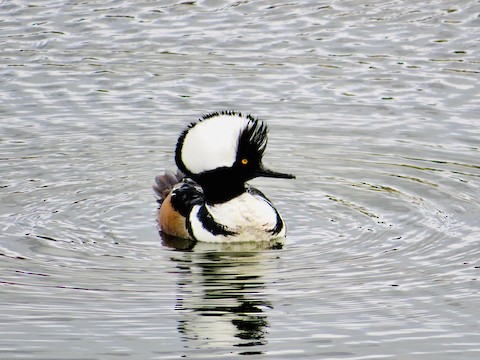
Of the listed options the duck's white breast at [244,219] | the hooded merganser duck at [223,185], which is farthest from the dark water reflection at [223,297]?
the hooded merganser duck at [223,185]

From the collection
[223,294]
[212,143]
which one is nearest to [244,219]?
[212,143]

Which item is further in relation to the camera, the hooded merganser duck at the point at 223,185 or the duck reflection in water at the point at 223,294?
the hooded merganser duck at the point at 223,185

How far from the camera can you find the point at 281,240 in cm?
1226

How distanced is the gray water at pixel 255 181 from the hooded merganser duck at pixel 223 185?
9.1 inches

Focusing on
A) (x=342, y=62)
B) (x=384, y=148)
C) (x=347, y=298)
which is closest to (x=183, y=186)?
(x=384, y=148)

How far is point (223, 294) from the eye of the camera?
10539mm

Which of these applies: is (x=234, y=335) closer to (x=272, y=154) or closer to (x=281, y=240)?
(x=281, y=240)

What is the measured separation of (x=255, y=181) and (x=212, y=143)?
226 cm

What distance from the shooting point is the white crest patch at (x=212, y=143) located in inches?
471

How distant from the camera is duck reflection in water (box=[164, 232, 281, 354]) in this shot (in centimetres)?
952

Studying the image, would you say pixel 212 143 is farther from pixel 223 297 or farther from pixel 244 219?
pixel 223 297

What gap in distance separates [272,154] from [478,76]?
11.1ft

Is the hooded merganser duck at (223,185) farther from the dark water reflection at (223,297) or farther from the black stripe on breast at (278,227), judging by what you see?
the dark water reflection at (223,297)

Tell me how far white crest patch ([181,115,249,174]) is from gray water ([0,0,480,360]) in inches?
31.8
